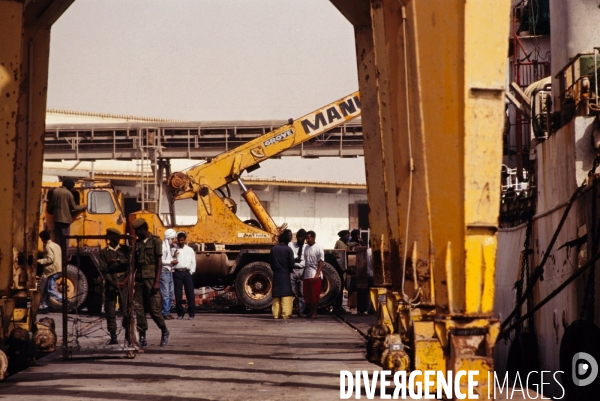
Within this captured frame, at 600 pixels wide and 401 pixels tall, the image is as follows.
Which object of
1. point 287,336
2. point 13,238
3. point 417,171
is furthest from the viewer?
point 287,336

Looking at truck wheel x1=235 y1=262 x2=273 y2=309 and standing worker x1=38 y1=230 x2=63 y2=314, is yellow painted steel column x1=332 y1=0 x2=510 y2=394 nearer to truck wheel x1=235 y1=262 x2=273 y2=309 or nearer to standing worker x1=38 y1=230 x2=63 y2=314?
standing worker x1=38 y1=230 x2=63 y2=314

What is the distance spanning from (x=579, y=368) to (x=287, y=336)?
253 inches

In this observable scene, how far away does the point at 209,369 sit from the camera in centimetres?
1245

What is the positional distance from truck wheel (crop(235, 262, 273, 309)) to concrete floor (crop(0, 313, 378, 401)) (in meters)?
5.88

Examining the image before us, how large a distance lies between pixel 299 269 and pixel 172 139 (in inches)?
774

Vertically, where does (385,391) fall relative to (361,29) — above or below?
below

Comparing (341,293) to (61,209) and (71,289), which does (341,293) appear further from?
(61,209)

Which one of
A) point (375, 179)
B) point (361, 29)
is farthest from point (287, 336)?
point (361, 29)

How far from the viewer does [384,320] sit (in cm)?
1338

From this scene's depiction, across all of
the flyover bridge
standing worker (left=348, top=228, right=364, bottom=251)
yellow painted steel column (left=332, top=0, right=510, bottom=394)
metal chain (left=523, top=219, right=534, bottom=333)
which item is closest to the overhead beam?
metal chain (left=523, top=219, right=534, bottom=333)

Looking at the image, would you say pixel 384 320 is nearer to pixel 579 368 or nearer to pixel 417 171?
pixel 579 368

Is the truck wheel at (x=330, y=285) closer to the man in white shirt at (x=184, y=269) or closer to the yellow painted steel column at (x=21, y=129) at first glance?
the man in white shirt at (x=184, y=269)

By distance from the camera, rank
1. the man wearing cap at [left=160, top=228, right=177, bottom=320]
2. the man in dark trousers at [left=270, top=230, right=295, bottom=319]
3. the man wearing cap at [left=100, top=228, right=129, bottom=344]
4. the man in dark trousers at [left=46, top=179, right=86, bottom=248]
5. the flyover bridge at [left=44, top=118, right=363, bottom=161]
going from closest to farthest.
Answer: the man wearing cap at [left=100, top=228, right=129, bottom=344], the man in dark trousers at [left=46, top=179, right=86, bottom=248], the man wearing cap at [left=160, top=228, right=177, bottom=320], the man in dark trousers at [left=270, top=230, right=295, bottom=319], the flyover bridge at [left=44, top=118, right=363, bottom=161]

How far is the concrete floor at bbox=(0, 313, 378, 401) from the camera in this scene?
10156 millimetres
